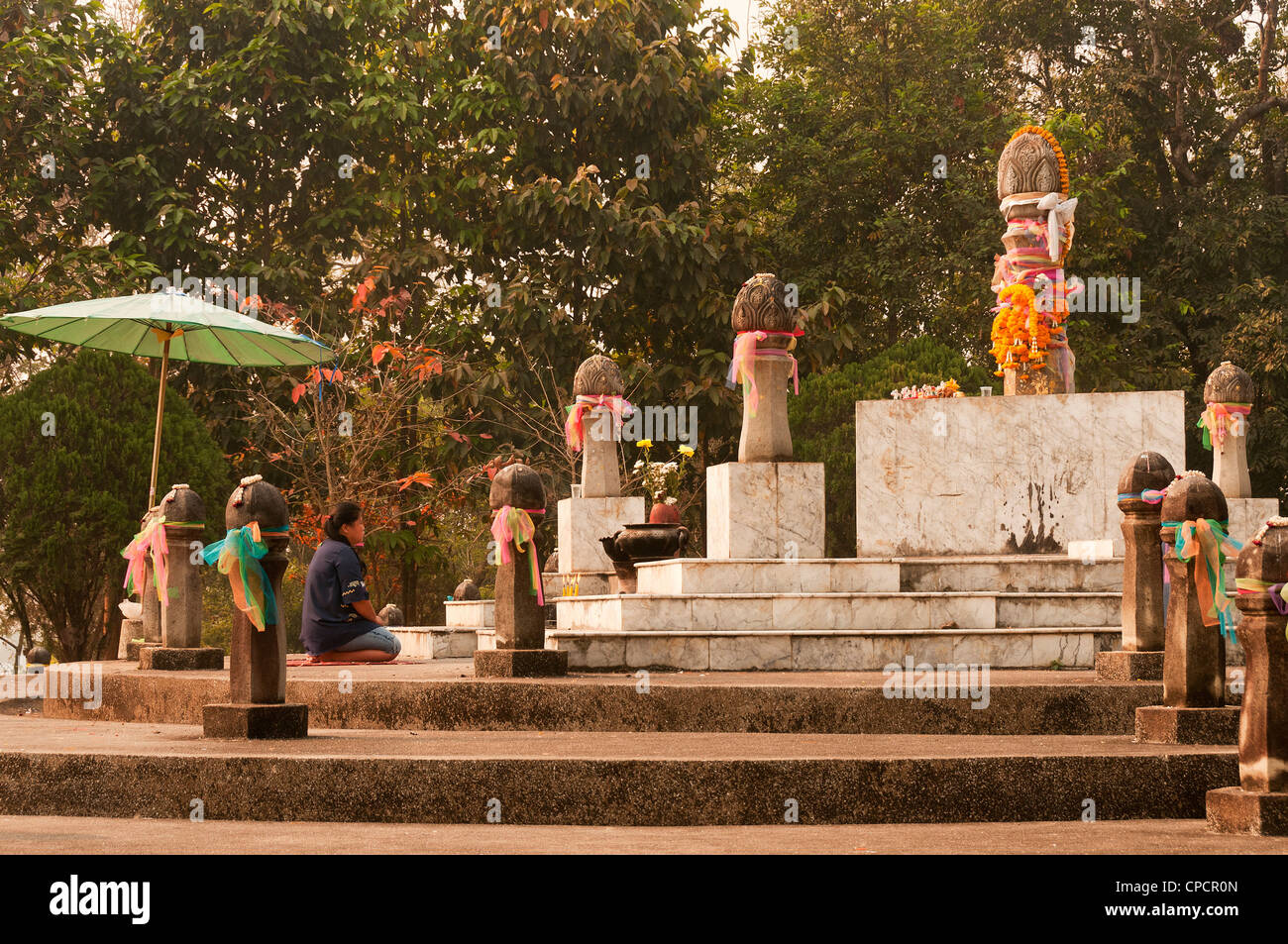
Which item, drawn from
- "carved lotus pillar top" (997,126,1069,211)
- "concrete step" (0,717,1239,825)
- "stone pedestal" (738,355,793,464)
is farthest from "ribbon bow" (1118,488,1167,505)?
"carved lotus pillar top" (997,126,1069,211)

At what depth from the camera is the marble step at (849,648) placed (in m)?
9.07

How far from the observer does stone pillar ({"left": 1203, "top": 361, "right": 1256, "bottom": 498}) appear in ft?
43.5

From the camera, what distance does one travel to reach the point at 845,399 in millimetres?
21078

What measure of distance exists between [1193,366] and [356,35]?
617 inches

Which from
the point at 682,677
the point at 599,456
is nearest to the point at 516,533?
the point at 682,677

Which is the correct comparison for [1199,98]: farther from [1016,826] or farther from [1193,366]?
[1016,826]

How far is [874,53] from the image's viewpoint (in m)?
25.3

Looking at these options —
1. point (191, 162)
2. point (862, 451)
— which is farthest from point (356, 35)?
point (862, 451)

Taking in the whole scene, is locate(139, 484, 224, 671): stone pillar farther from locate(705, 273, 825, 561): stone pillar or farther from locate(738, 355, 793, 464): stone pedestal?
locate(738, 355, 793, 464): stone pedestal

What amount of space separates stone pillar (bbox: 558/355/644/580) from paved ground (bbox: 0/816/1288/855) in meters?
8.90

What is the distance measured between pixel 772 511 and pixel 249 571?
5116 millimetres

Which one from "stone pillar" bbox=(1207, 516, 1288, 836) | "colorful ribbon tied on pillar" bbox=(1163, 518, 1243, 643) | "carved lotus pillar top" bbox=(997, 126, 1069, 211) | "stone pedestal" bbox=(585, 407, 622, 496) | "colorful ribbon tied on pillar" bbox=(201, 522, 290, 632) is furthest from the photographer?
"stone pedestal" bbox=(585, 407, 622, 496)

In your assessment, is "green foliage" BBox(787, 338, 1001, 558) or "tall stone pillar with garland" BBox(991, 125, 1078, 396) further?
"green foliage" BBox(787, 338, 1001, 558)

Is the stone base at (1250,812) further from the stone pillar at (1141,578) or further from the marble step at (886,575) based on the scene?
the marble step at (886,575)
